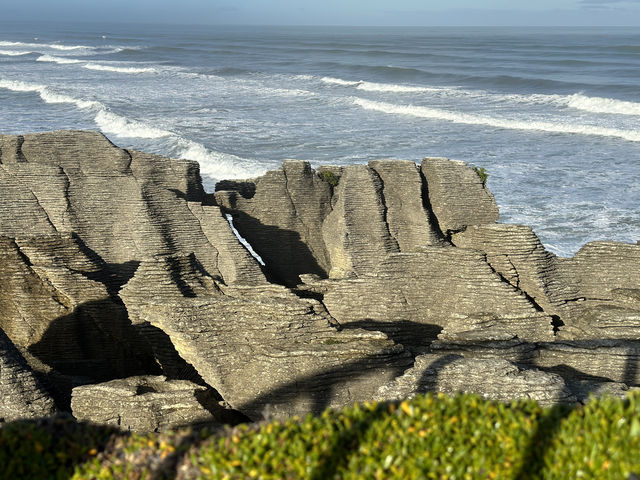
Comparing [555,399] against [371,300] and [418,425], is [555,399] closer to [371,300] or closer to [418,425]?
[418,425]

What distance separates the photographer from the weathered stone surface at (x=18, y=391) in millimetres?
10109

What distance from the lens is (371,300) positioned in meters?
13.3

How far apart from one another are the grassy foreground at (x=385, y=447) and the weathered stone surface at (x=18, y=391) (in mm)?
2495

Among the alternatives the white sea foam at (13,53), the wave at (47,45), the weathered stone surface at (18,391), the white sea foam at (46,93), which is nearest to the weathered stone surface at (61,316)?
the weathered stone surface at (18,391)

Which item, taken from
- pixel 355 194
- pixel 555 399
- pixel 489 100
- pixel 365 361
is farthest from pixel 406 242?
pixel 489 100

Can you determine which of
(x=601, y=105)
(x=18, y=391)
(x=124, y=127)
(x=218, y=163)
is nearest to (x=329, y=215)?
(x=18, y=391)

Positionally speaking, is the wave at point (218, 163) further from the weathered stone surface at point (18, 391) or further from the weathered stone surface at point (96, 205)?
the weathered stone surface at point (18, 391)

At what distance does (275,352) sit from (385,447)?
4057 mm

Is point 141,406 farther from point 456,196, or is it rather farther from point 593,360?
point 456,196

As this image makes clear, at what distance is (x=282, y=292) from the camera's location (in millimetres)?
13438

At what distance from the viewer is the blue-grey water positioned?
116 ft

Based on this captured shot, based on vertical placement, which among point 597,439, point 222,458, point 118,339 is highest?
point 597,439

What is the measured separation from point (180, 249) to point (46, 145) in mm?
4249

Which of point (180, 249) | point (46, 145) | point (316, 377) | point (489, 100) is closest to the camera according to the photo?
point (316, 377)
